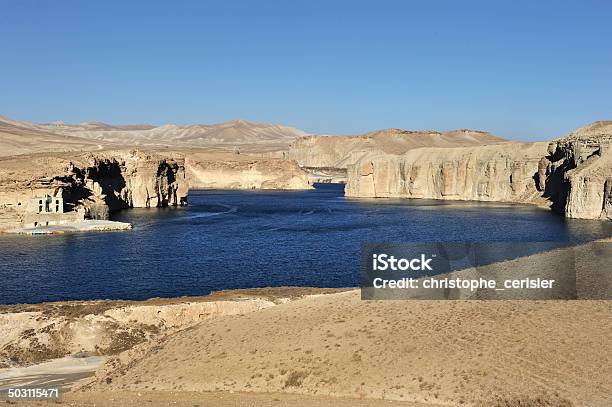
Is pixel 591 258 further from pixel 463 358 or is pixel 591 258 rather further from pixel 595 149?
pixel 595 149

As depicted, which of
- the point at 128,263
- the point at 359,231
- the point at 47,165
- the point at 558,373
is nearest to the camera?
the point at 558,373

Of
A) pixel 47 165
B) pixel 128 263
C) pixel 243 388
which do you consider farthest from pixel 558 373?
pixel 47 165

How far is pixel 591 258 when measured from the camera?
3403 centimetres

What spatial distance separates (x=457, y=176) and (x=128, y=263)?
4896 inches

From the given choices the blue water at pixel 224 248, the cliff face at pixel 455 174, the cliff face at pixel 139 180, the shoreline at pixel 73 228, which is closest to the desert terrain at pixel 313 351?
the blue water at pixel 224 248

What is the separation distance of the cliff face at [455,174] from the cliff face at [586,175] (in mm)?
23103

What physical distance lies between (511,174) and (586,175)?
52013mm

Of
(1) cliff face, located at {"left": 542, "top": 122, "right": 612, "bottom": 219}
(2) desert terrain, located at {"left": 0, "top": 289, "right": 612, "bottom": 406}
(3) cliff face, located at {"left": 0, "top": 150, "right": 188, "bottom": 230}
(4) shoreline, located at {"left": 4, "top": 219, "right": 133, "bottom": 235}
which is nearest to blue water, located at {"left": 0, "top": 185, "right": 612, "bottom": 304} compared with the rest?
(4) shoreline, located at {"left": 4, "top": 219, "right": 133, "bottom": 235}

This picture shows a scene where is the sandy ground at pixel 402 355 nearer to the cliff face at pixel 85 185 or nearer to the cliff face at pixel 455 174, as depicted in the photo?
the cliff face at pixel 85 185

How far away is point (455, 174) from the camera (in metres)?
165

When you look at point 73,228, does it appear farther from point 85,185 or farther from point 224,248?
point 224,248

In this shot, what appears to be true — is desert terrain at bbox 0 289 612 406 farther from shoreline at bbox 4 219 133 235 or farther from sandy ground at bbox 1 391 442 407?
shoreline at bbox 4 219 133 235

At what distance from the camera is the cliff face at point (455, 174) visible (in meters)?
149

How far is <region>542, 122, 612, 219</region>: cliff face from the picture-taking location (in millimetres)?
96250
